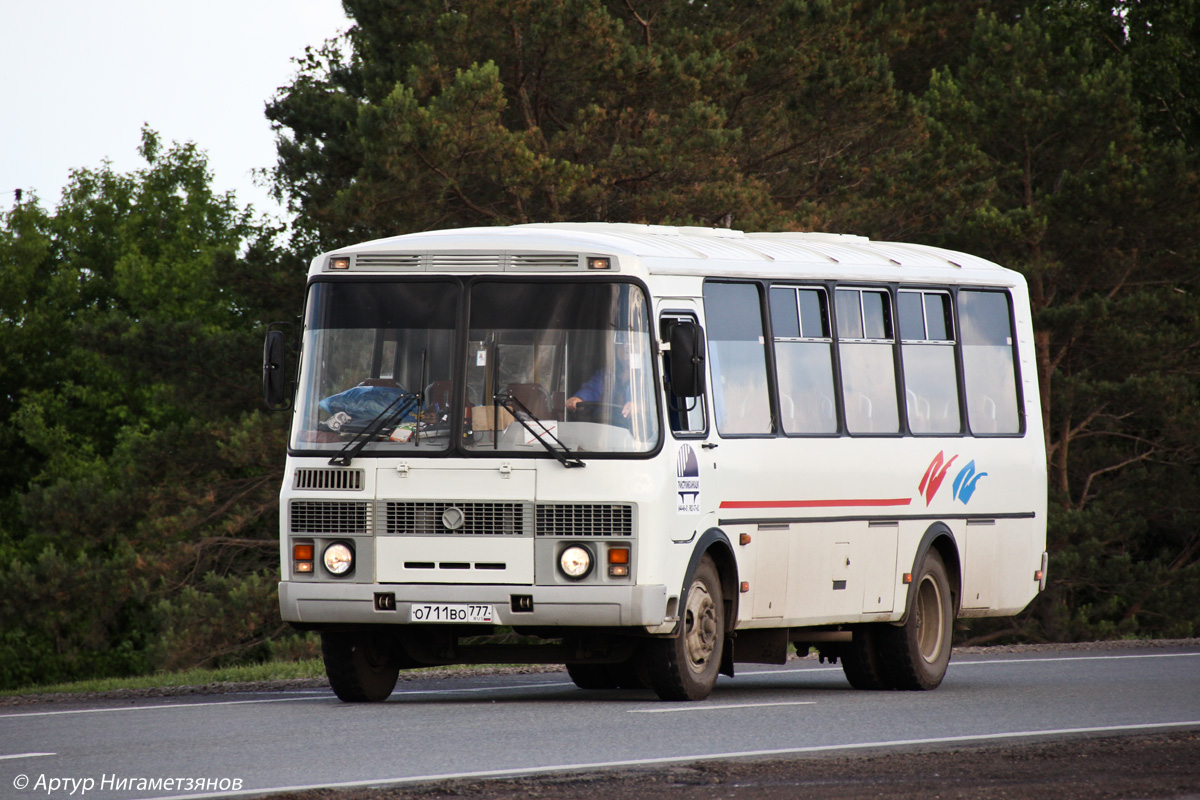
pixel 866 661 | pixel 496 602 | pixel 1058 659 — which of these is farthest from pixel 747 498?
pixel 1058 659

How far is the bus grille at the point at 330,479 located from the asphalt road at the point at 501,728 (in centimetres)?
147

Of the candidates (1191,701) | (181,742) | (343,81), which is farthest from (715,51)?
(181,742)

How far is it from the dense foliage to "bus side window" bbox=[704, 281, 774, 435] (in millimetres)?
17441

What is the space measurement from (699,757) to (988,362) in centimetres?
774

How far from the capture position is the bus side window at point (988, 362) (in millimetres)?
17078

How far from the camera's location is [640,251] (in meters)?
13.7

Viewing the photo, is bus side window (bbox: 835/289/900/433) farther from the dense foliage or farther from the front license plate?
the dense foliage

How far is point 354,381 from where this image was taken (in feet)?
44.4

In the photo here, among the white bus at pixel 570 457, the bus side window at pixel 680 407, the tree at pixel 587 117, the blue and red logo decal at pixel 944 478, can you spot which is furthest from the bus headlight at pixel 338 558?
the tree at pixel 587 117

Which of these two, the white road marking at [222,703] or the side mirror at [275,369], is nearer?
the side mirror at [275,369]

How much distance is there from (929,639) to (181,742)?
23.7 feet

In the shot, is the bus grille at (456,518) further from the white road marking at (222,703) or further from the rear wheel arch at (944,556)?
the rear wheel arch at (944,556)

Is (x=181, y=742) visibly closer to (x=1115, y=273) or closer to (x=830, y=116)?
(x=830, y=116)

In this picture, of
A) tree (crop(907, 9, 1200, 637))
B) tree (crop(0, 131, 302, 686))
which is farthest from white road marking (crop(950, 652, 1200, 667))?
tree (crop(907, 9, 1200, 637))
